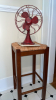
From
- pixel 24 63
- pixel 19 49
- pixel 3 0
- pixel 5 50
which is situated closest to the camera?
pixel 19 49

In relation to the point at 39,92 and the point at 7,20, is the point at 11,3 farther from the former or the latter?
the point at 39,92

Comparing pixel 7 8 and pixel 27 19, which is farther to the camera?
pixel 7 8

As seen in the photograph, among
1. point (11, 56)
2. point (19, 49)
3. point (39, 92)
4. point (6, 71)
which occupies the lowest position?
point (39, 92)

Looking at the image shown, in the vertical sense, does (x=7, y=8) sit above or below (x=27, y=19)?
above

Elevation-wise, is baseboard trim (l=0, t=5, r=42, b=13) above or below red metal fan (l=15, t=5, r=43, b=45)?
above

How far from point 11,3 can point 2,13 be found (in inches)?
7.5

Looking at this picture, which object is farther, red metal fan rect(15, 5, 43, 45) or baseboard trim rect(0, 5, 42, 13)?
baseboard trim rect(0, 5, 42, 13)

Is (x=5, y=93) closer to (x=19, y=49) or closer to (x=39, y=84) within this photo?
(x=39, y=84)

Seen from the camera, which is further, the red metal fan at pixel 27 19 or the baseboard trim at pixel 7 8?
the baseboard trim at pixel 7 8

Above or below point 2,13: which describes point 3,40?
below

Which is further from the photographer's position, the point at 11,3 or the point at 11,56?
the point at 11,56

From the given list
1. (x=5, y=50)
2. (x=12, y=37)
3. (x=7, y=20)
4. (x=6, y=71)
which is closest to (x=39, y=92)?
(x=6, y=71)

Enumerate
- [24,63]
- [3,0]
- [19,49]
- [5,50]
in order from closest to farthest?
[19,49], [3,0], [5,50], [24,63]

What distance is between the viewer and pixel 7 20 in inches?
43.3
